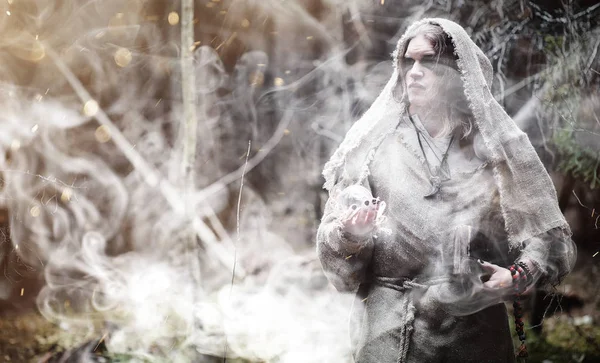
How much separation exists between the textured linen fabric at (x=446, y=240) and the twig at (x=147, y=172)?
91cm

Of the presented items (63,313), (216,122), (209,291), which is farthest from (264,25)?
(63,313)

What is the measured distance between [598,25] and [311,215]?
1710 millimetres

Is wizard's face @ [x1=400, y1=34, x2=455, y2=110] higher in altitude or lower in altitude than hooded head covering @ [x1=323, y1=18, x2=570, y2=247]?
higher

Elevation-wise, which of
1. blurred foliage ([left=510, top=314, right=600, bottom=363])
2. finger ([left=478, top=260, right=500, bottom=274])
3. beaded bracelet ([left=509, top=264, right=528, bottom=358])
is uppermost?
finger ([left=478, top=260, right=500, bottom=274])

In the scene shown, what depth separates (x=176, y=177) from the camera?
3.02m

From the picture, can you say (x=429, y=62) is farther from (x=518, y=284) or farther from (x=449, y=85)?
(x=518, y=284)

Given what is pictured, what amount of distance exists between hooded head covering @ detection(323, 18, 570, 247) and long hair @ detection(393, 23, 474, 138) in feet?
0.10

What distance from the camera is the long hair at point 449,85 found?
2.28 meters

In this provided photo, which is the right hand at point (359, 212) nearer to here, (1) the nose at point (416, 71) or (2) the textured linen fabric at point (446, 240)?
(2) the textured linen fabric at point (446, 240)

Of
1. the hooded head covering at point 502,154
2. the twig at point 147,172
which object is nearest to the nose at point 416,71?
the hooded head covering at point 502,154

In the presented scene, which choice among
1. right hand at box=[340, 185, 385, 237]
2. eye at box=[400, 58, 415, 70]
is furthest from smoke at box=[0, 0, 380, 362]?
right hand at box=[340, 185, 385, 237]

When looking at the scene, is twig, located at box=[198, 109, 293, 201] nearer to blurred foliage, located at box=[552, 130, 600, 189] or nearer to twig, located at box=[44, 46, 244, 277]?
A: twig, located at box=[44, 46, 244, 277]

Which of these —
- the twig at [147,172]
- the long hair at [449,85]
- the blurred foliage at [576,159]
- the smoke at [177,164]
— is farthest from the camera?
the twig at [147,172]

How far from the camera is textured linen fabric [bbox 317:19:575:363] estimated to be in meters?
2.16
